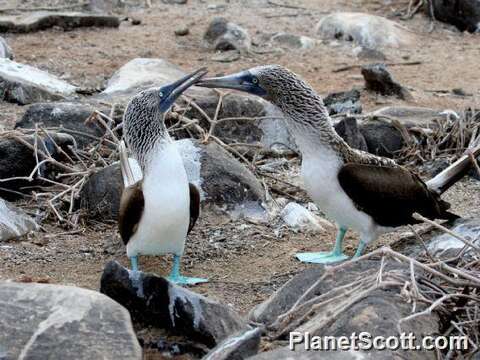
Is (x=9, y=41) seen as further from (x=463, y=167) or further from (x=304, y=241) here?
(x=463, y=167)

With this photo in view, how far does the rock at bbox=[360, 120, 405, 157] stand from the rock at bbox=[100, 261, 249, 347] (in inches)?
138

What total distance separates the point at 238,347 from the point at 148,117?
1.90m

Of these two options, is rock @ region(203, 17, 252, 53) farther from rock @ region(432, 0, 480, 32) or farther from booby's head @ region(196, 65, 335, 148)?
booby's head @ region(196, 65, 335, 148)

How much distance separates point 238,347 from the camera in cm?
431

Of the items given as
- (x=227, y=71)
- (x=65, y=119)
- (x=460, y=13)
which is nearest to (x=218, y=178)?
(x=65, y=119)

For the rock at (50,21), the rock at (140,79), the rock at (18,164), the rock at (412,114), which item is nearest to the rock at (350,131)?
the rock at (412,114)

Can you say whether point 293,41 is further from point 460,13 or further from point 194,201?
point 194,201

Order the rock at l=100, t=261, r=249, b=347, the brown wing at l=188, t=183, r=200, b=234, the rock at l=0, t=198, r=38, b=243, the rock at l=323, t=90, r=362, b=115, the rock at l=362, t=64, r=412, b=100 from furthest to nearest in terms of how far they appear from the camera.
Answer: the rock at l=362, t=64, r=412, b=100 → the rock at l=323, t=90, r=362, b=115 → the rock at l=0, t=198, r=38, b=243 → the brown wing at l=188, t=183, r=200, b=234 → the rock at l=100, t=261, r=249, b=347

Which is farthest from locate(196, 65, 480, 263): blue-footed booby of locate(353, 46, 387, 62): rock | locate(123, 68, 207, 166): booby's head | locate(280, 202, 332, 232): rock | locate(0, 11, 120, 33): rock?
locate(0, 11, 120, 33): rock

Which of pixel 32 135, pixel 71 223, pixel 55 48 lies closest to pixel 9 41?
pixel 55 48

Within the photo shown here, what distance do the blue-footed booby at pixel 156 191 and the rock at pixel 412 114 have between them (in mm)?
2787

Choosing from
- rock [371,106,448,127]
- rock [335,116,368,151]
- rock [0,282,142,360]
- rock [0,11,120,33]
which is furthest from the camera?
rock [0,11,120,33]

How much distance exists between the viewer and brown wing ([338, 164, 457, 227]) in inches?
228

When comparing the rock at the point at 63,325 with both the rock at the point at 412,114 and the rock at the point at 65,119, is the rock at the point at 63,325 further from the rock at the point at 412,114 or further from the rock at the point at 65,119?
the rock at the point at 412,114
